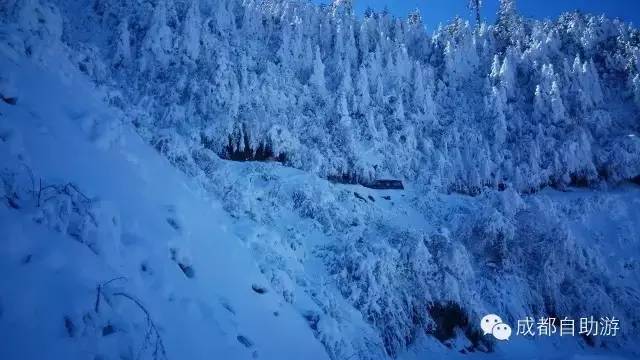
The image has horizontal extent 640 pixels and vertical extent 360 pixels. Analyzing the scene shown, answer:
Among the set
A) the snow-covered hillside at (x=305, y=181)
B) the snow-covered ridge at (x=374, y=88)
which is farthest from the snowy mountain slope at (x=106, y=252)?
the snow-covered ridge at (x=374, y=88)

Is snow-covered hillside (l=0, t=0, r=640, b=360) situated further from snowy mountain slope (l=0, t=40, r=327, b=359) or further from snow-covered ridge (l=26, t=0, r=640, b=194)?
snow-covered ridge (l=26, t=0, r=640, b=194)

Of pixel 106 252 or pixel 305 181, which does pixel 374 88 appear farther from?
pixel 106 252

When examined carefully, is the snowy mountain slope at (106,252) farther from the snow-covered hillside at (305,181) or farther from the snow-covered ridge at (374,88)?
the snow-covered ridge at (374,88)

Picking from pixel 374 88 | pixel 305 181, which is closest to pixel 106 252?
pixel 305 181

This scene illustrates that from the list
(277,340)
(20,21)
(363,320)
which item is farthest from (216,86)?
(277,340)

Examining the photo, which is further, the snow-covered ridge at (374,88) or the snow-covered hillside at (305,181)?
the snow-covered ridge at (374,88)

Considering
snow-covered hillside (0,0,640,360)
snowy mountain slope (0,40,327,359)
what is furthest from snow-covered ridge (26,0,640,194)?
snowy mountain slope (0,40,327,359)
